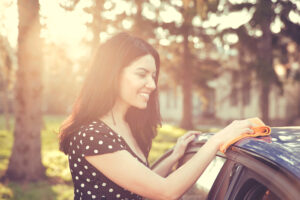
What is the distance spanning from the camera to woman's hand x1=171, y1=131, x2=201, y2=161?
2.74 meters

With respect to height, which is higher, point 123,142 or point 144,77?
point 144,77

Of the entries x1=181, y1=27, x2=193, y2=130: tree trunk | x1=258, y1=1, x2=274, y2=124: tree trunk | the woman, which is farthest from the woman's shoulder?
x1=181, y1=27, x2=193, y2=130: tree trunk

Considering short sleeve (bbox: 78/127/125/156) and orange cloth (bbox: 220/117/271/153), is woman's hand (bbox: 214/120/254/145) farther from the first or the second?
short sleeve (bbox: 78/127/125/156)

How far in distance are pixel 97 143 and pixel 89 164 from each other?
0.14m

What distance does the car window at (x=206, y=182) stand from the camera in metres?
2.32

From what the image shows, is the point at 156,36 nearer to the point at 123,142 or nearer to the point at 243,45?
the point at 243,45

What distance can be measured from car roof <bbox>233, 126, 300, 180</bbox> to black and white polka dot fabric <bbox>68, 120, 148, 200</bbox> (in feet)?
2.16

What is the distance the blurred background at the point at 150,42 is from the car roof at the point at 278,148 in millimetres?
1151

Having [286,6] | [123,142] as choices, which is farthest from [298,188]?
[286,6]

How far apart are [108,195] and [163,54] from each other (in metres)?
18.9

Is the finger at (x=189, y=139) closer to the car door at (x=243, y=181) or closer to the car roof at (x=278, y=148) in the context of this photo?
the car door at (x=243, y=181)

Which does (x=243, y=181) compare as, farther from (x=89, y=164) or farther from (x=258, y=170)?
(x=89, y=164)

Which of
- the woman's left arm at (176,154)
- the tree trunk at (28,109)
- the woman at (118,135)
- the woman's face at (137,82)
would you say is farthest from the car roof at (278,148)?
the tree trunk at (28,109)

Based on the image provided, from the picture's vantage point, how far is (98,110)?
2.24 m
